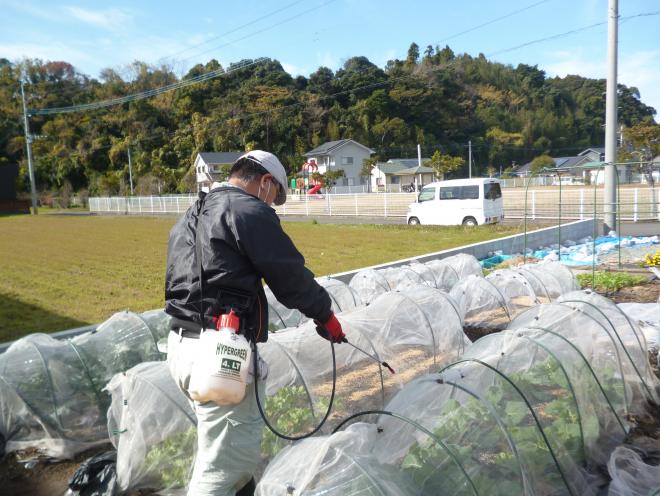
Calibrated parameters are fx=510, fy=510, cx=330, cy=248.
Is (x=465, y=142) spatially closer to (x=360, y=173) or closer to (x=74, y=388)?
(x=360, y=173)

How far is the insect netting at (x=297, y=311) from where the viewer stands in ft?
17.6

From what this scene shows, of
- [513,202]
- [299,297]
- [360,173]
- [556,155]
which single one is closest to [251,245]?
[299,297]

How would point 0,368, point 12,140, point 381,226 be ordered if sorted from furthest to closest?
1. point 12,140
2. point 381,226
3. point 0,368

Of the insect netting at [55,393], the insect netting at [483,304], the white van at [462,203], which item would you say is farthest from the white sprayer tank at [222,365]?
the white van at [462,203]

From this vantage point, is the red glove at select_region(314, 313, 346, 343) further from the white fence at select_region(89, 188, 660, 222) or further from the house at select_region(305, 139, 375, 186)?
the house at select_region(305, 139, 375, 186)

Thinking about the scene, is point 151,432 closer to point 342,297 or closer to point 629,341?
point 342,297

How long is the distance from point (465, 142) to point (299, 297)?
230 feet

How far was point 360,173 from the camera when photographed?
55.3m

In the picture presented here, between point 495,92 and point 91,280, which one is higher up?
point 495,92

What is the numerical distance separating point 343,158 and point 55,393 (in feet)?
171

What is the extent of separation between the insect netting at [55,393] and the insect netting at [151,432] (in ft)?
2.64

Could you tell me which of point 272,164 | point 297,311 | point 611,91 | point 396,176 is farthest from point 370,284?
point 396,176

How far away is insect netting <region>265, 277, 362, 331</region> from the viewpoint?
17.6ft

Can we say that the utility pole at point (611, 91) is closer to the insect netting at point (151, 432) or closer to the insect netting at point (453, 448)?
the insect netting at point (453, 448)
